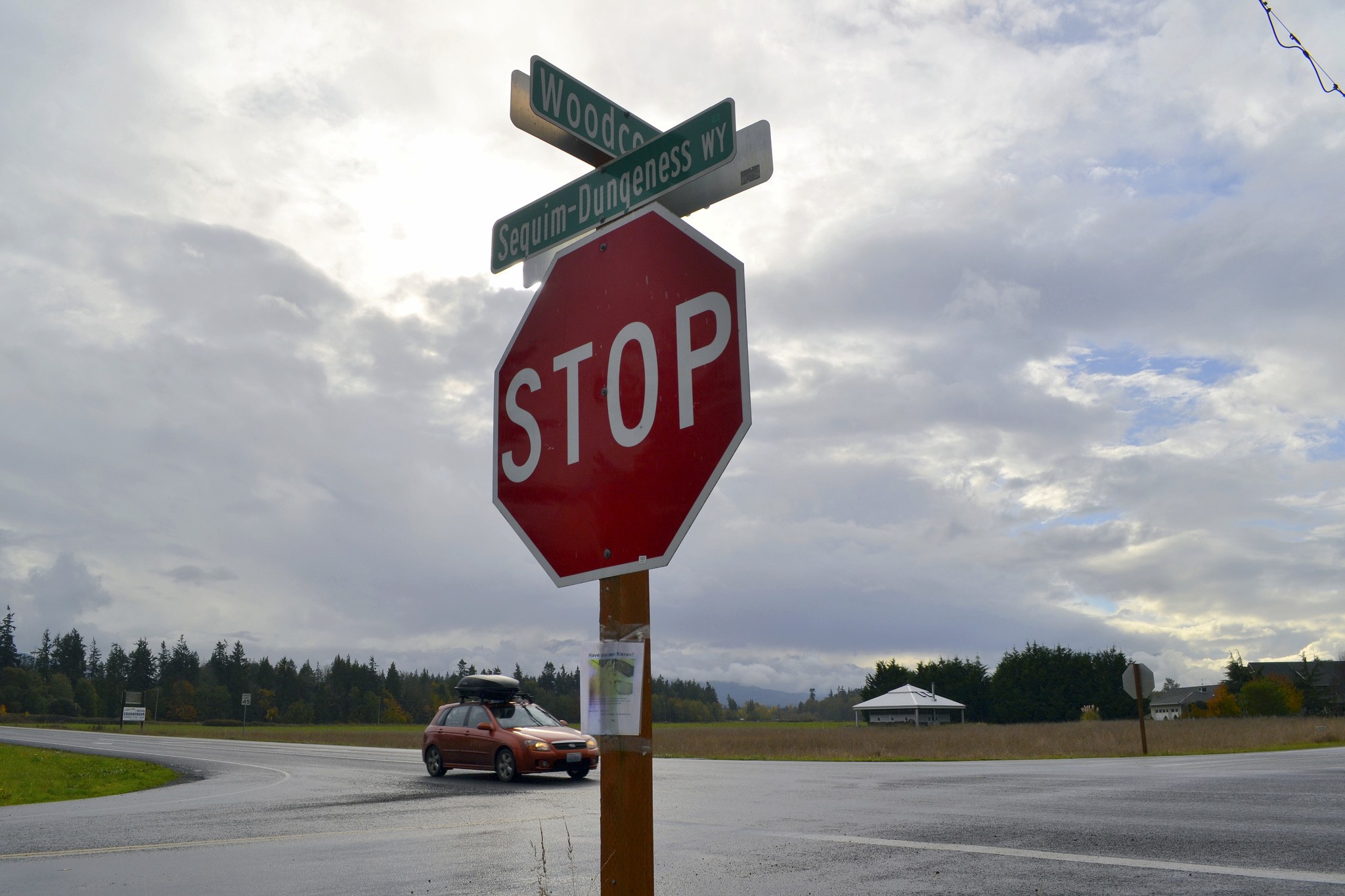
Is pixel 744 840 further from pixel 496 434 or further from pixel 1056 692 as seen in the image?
pixel 1056 692

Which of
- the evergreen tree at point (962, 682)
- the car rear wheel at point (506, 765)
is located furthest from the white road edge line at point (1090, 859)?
the evergreen tree at point (962, 682)

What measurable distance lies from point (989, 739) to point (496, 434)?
40452 mm

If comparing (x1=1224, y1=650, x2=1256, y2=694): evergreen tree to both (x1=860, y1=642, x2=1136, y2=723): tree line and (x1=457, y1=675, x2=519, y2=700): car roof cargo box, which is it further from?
(x1=457, y1=675, x2=519, y2=700): car roof cargo box

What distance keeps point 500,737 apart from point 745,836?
9.67m

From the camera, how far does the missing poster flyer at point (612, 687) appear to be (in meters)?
2.52

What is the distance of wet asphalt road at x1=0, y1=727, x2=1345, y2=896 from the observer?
719 cm

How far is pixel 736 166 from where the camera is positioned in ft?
10.0

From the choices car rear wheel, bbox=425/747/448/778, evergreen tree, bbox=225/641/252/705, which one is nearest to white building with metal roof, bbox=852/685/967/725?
car rear wheel, bbox=425/747/448/778

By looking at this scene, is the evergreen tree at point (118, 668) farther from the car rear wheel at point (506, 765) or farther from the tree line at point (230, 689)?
the car rear wheel at point (506, 765)

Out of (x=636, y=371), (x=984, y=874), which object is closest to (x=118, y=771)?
(x=984, y=874)

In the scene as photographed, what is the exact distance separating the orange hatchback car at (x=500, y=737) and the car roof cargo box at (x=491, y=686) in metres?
0.01

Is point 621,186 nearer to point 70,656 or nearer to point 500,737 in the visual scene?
point 500,737

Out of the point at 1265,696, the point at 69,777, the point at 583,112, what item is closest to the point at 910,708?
the point at 1265,696

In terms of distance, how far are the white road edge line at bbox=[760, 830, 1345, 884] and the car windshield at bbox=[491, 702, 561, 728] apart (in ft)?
32.8
